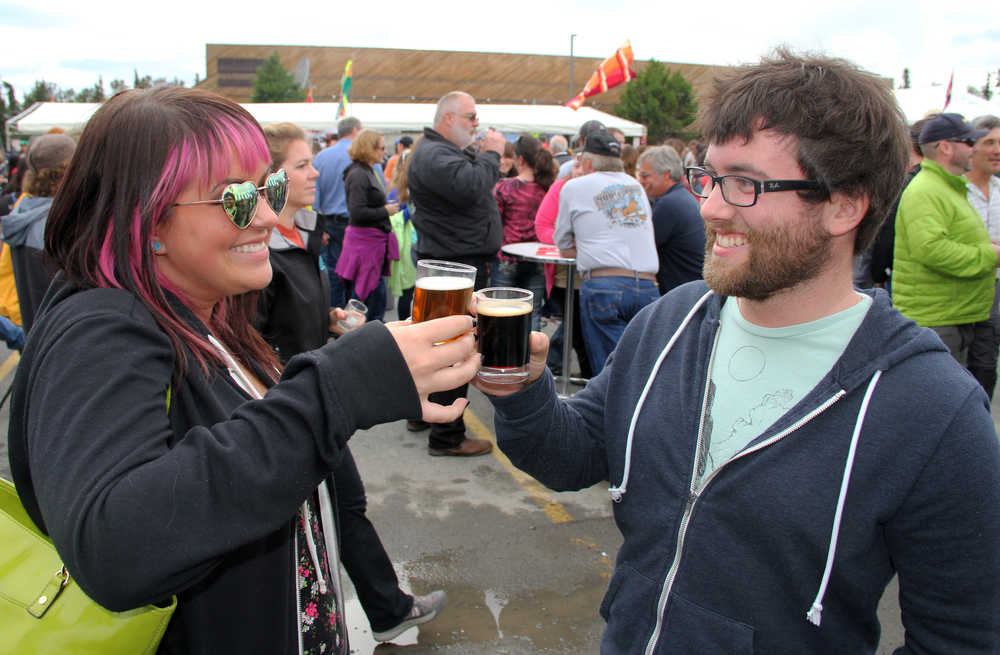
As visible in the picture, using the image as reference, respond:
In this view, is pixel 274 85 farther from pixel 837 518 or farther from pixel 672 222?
pixel 837 518

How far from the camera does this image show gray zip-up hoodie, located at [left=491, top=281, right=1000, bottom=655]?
50.1 inches

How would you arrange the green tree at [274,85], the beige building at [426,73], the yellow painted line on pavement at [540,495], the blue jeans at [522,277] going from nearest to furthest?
1. the yellow painted line on pavement at [540,495]
2. the blue jeans at [522,277]
3. the green tree at [274,85]
4. the beige building at [426,73]

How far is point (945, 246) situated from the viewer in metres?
4.05

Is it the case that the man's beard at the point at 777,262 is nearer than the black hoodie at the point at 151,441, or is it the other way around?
the black hoodie at the point at 151,441

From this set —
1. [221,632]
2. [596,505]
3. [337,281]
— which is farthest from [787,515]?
[337,281]

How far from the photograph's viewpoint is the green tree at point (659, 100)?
46.4 meters

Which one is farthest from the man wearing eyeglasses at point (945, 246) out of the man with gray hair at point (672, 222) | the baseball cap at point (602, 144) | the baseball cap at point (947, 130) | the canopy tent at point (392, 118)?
the canopy tent at point (392, 118)

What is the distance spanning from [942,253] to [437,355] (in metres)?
3.99

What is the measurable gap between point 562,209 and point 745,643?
401 centimetres

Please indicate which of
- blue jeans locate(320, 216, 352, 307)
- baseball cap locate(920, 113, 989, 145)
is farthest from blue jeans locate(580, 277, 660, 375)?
blue jeans locate(320, 216, 352, 307)

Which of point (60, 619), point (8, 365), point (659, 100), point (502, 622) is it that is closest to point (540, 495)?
point (502, 622)

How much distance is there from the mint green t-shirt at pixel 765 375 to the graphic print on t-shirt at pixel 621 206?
3.35 metres

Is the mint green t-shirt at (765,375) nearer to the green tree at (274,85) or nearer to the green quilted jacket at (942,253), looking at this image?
the green quilted jacket at (942,253)

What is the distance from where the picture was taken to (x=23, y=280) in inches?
161
